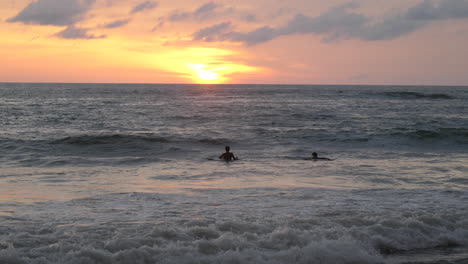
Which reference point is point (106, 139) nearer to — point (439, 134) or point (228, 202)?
point (228, 202)

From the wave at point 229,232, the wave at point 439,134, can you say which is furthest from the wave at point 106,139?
the wave at point 439,134

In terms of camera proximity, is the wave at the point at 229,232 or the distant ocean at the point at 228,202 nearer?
the wave at the point at 229,232

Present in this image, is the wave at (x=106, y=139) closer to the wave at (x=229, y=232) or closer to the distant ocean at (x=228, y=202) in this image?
the distant ocean at (x=228, y=202)

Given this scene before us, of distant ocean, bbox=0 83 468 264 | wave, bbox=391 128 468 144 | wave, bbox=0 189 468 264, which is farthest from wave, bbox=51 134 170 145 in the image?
wave, bbox=391 128 468 144

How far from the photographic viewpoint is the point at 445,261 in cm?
707

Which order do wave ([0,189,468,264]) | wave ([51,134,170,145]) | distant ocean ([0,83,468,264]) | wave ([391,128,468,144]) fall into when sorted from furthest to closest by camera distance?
wave ([391,128,468,144]) → wave ([51,134,170,145]) → distant ocean ([0,83,468,264]) → wave ([0,189,468,264])

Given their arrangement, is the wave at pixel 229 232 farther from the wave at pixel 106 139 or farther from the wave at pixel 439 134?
the wave at pixel 439 134

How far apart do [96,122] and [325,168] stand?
837 inches

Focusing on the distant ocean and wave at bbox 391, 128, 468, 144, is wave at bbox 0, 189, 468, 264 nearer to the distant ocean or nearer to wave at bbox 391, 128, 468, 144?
the distant ocean

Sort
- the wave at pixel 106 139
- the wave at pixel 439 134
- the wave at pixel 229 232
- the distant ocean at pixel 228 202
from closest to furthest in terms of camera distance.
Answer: the wave at pixel 229 232 < the distant ocean at pixel 228 202 < the wave at pixel 106 139 < the wave at pixel 439 134

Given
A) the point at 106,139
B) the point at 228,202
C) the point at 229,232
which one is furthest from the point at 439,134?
the point at 229,232

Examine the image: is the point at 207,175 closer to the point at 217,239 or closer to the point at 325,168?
the point at 325,168

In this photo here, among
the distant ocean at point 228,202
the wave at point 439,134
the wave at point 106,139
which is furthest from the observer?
the wave at point 439,134

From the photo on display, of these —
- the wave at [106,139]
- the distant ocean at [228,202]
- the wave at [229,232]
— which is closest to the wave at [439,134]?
the distant ocean at [228,202]
